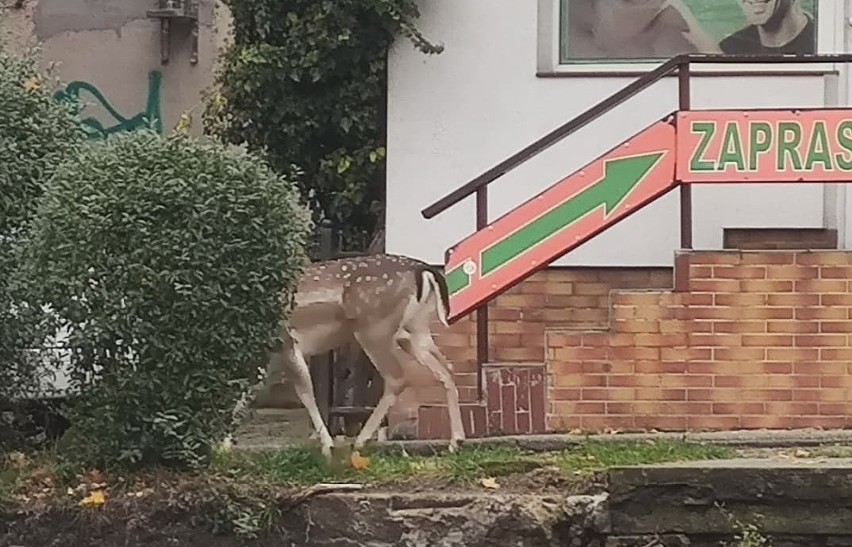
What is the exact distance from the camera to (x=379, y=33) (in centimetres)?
969

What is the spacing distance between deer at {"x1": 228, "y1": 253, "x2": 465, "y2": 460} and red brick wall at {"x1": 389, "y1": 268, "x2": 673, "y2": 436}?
4.70 feet

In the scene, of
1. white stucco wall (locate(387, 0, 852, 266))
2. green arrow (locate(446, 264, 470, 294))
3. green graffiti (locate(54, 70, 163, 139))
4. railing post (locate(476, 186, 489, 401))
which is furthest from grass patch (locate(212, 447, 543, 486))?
green graffiti (locate(54, 70, 163, 139))

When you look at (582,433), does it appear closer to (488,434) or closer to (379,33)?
(488,434)

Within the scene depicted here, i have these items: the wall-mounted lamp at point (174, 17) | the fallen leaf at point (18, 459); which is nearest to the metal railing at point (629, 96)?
the fallen leaf at point (18, 459)

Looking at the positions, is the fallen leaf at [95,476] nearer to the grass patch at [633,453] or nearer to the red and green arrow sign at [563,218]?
the grass patch at [633,453]

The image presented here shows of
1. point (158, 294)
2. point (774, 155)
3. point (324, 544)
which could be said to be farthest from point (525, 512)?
point (774, 155)

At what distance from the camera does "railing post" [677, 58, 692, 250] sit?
848cm

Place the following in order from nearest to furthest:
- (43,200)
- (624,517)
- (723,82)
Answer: (624,517) < (43,200) < (723,82)

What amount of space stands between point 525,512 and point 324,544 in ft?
2.51

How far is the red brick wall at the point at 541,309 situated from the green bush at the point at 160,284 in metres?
3.28

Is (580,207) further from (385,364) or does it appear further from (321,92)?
(321,92)

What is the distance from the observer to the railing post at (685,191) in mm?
8484

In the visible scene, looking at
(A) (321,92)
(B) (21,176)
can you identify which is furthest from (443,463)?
(A) (321,92)

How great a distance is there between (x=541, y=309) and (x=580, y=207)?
114 cm
